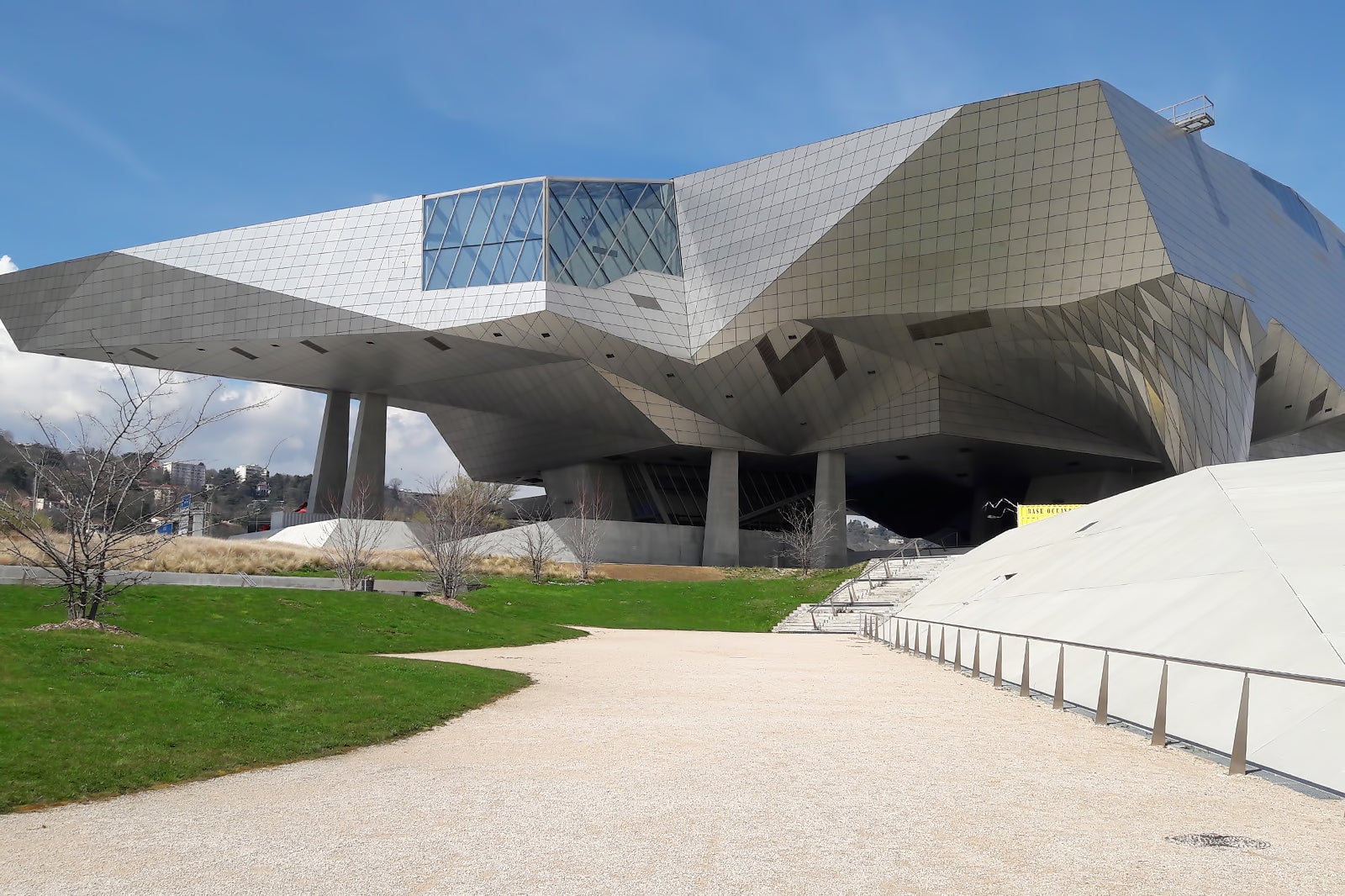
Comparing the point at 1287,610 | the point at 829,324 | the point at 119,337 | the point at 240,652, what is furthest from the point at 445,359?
the point at 1287,610

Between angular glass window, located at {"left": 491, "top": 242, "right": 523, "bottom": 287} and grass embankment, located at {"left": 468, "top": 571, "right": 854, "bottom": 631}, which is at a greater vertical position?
angular glass window, located at {"left": 491, "top": 242, "right": 523, "bottom": 287}

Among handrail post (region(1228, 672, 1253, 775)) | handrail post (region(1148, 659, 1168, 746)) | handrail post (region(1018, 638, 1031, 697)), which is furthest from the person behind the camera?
handrail post (region(1018, 638, 1031, 697))

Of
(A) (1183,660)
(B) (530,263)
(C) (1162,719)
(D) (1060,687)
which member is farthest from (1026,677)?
(B) (530,263)

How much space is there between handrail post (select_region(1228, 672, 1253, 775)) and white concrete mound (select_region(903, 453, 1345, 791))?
8.1 inches

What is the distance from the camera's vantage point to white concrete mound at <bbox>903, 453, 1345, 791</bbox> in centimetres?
774

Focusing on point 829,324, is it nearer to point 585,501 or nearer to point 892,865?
point 585,501

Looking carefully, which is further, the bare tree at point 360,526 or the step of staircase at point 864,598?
the bare tree at point 360,526

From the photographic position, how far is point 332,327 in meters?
45.8

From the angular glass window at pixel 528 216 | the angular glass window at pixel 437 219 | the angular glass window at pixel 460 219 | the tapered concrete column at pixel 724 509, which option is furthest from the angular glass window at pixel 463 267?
the tapered concrete column at pixel 724 509

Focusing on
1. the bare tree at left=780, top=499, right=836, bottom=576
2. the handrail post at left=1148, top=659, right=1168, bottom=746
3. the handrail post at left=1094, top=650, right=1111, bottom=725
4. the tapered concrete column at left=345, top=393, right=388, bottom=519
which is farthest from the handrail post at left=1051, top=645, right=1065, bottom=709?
the tapered concrete column at left=345, top=393, right=388, bottom=519

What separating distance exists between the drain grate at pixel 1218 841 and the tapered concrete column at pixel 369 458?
54343mm

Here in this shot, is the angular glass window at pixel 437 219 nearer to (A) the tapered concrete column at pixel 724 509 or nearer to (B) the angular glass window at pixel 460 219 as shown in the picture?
(B) the angular glass window at pixel 460 219

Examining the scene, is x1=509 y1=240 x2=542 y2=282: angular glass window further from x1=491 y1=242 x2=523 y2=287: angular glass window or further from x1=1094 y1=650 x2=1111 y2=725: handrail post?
x1=1094 y1=650 x2=1111 y2=725: handrail post

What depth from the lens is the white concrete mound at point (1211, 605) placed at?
774cm
